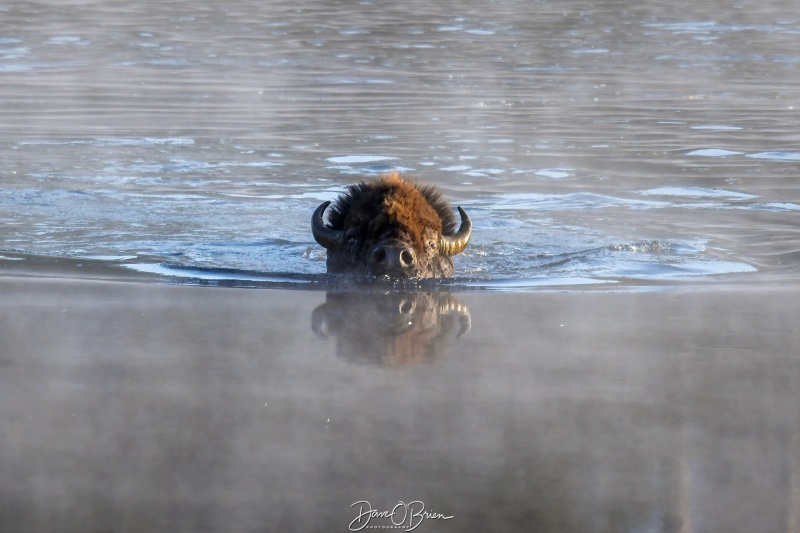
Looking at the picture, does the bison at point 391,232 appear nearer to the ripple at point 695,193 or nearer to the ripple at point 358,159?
the ripple at point 695,193

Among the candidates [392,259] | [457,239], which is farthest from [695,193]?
[392,259]

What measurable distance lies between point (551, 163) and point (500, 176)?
3.85ft

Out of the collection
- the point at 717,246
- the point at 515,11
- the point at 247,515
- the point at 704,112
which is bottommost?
the point at 247,515

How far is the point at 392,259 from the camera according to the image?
907 centimetres

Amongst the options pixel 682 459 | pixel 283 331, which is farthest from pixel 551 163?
pixel 682 459

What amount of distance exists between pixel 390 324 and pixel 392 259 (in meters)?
1.22

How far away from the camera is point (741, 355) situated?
7.19 m

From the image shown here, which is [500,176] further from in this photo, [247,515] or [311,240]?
[247,515]

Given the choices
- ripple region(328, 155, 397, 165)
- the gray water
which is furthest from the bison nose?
ripple region(328, 155, 397, 165)

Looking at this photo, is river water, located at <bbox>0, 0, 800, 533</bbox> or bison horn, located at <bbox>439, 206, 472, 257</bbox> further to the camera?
bison horn, located at <bbox>439, 206, 472, 257</bbox>

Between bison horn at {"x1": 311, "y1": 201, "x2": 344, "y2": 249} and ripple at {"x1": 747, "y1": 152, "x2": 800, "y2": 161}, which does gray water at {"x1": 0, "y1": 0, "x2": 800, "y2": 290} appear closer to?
ripple at {"x1": 747, "y1": 152, "x2": 800, "y2": 161}
